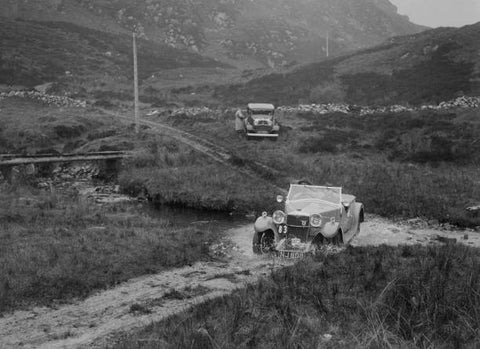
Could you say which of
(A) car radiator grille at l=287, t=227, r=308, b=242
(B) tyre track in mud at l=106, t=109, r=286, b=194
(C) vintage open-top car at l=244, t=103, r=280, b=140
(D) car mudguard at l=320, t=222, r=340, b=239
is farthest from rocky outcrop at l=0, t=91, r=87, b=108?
(D) car mudguard at l=320, t=222, r=340, b=239

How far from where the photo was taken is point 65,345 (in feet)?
32.2

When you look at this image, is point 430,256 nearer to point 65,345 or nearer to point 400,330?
point 400,330

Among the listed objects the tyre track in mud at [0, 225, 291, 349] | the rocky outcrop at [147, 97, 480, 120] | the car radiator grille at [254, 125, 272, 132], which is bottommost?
the tyre track in mud at [0, 225, 291, 349]

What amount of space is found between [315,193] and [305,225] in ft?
6.26

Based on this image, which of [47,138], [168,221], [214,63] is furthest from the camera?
[214,63]

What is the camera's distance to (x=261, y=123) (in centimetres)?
3769

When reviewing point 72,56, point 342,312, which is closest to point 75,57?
point 72,56

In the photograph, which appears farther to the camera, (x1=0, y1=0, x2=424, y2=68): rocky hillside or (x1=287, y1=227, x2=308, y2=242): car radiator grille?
(x1=0, y1=0, x2=424, y2=68): rocky hillside

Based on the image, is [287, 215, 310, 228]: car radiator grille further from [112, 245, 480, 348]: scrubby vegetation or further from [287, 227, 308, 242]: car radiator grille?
[112, 245, 480, 348]: scrubby vegetation

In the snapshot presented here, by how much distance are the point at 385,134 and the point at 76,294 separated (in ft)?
93.3

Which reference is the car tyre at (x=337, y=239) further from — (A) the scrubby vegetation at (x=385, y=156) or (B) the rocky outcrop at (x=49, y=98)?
(B) the rocky outcrop at (x=49, y=98)

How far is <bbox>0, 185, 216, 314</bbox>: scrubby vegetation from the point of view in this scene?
13.0 meters

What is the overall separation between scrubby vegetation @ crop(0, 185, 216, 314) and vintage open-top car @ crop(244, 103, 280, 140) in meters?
15.9

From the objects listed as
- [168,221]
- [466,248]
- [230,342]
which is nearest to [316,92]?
[168,221]
